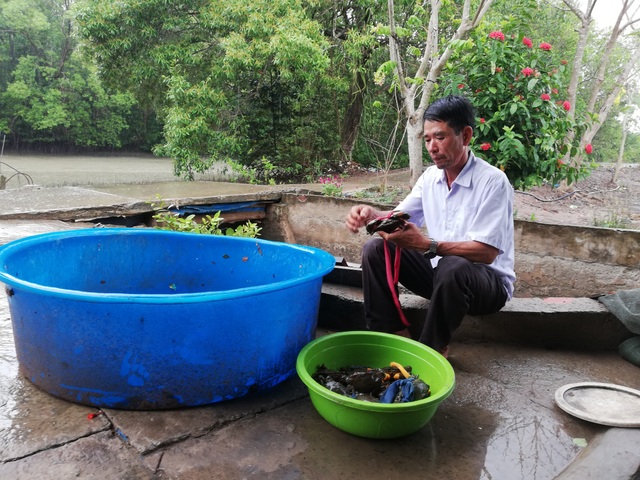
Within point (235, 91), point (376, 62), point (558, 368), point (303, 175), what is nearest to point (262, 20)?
point (235, 91)

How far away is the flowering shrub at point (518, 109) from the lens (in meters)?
4.77

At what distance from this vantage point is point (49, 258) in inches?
81.2

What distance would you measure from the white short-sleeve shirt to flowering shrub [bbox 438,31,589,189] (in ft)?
9.07

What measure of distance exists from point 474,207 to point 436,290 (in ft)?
1.45

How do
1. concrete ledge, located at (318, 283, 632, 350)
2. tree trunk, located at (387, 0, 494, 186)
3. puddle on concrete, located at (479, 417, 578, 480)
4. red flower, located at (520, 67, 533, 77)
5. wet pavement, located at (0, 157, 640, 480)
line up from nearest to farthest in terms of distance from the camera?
1. wet pavement, located at (0, 157, 640, 480)
2. puddle on concrete, located at (479, 417, 578, 480)
3. concrete ledge, located at (318, 283, 632, 350)
4. red flower, located at (520, 67, 533, 77)
5. tree trunk, located at (387, 0, 494, 186)

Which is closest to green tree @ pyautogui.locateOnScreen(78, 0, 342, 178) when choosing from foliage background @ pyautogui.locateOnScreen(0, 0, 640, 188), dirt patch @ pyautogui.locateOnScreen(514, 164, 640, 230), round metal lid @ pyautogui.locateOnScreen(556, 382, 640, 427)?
foliage background @ pyautogui.locateOnScreen(0, 0, 640, 188)

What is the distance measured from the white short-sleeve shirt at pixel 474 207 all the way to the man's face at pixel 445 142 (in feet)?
0.28

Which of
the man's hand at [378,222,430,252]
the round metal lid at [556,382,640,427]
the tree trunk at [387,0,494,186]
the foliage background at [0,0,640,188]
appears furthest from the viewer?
the tree trunk at [387,0,494,186]

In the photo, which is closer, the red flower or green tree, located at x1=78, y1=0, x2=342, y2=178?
the red flower

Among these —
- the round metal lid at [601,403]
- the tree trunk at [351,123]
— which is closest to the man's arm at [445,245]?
the round metal lid at [601,403]

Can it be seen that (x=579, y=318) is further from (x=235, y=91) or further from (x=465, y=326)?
(x=235, y=91)

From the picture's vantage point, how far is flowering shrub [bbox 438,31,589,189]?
4.77m

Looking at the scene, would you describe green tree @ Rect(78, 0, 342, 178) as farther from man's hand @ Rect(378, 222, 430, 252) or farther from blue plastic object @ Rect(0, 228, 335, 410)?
blue plastic object @ Rect(0, 228, 335, 410)

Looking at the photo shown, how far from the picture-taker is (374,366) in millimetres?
2039
